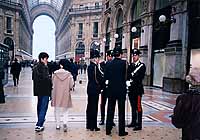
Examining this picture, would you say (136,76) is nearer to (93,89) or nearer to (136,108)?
(136,108)

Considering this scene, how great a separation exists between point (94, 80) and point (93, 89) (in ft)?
0.78

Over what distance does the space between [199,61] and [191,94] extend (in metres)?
12.8

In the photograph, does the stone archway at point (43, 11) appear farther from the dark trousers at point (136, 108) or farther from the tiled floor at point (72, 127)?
the dark trousers at point (136, 108)

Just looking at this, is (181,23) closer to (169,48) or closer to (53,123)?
(169,48)

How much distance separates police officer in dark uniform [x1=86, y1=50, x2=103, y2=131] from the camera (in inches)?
296

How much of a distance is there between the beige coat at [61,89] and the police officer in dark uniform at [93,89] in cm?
56

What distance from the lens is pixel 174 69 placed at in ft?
55.0

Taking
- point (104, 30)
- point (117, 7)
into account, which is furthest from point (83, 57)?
point (117, 7)

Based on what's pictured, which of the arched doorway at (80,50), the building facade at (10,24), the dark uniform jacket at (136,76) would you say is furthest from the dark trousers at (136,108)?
the arched doorway at (80,50)

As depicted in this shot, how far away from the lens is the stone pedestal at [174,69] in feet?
53.5

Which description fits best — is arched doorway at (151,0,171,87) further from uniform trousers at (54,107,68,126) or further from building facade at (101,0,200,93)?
uniform trousers at (54,107,68,126)

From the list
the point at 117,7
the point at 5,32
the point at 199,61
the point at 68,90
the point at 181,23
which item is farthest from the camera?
the point at 5,32

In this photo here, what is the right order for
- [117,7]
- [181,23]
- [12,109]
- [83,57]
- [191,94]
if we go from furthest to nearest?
1. [83,57]
2. [117,7]
3. [181,23]
4. [12,109]
5. [191,94]

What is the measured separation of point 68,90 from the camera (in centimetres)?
745
